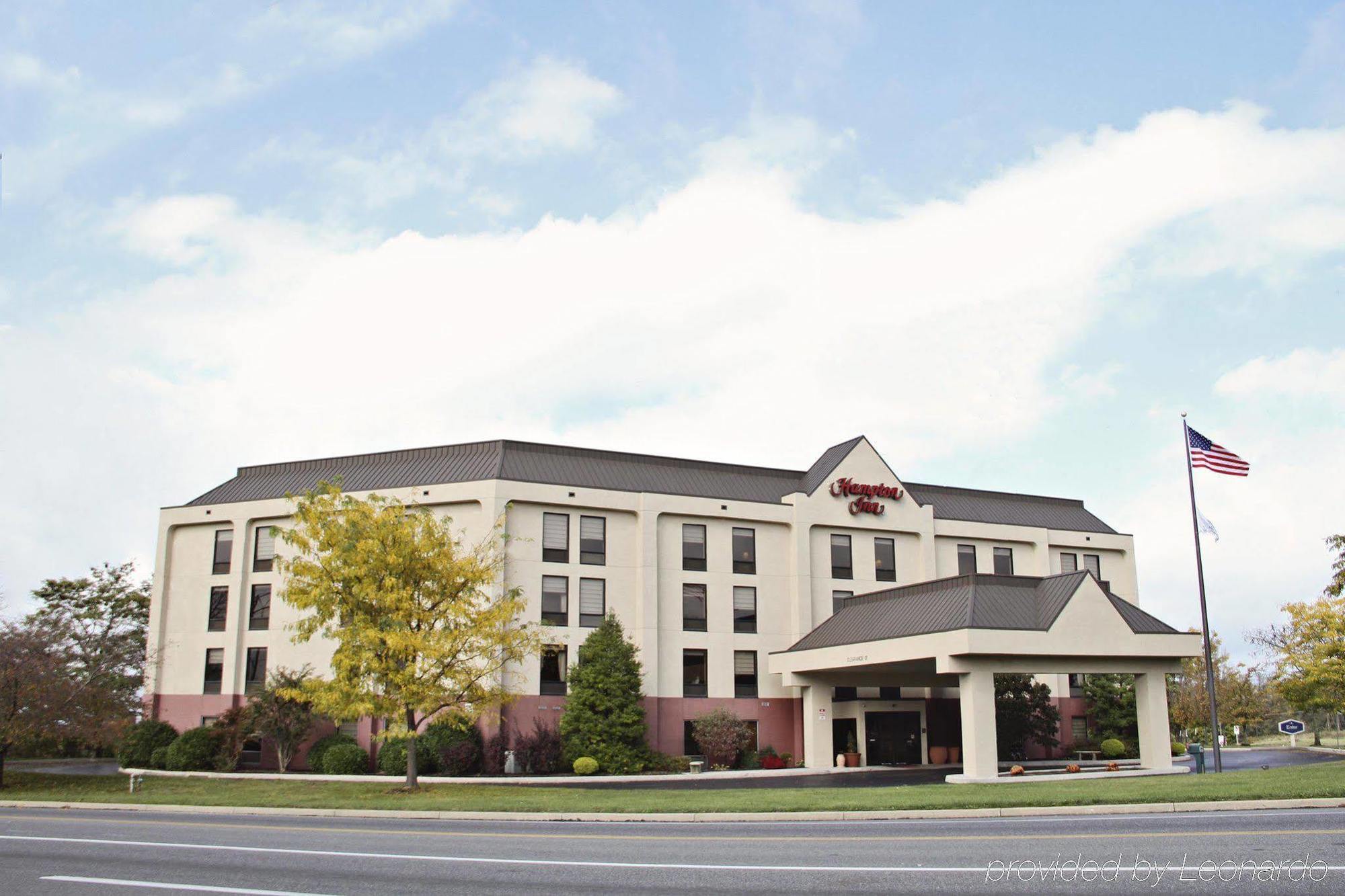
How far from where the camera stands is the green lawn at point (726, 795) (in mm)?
21219

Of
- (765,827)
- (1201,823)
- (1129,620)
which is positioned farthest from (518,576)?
(1201,823)

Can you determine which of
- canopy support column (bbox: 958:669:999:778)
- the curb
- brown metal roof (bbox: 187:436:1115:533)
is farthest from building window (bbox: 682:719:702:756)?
the curb

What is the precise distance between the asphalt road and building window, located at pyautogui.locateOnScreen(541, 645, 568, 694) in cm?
2497

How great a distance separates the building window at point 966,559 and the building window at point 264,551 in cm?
3235

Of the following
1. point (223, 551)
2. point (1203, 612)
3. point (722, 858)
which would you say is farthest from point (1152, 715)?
point (223, 551)

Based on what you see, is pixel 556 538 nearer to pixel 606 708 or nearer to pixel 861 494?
pixel 606 708

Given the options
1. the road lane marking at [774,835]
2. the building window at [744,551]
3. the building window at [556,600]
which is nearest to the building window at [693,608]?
the building window at [744,551]

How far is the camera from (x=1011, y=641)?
36062 millimetres

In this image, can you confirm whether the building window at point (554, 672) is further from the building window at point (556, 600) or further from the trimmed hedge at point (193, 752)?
the trimmed hedge at point (193, 752)

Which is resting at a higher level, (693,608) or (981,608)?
(693,608)

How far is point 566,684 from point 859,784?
583 inches

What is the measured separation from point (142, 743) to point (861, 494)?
3281cm

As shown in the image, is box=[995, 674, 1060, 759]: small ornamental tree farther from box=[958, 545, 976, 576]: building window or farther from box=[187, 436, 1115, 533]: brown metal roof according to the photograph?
box=[187, 436, 1115, 533]: brown metal roof

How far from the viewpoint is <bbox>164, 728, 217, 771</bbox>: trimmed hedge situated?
4309cm
